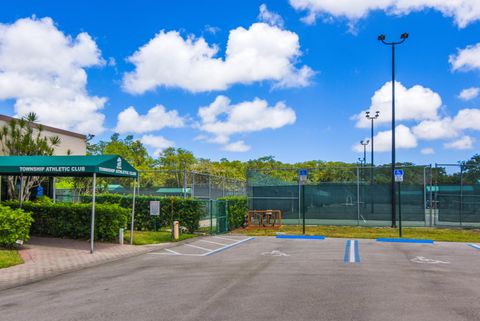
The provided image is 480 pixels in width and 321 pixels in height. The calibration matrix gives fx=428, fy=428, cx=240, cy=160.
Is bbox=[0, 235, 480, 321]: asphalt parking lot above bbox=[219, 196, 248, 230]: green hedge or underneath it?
underneath

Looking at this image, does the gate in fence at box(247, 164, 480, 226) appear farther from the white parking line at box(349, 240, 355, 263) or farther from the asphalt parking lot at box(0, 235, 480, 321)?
the asphalt parking lot at box(0, 235, 480, 321)

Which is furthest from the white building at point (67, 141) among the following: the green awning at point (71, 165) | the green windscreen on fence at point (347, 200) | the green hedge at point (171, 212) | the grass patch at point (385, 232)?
the grass patch at point (385, 232)

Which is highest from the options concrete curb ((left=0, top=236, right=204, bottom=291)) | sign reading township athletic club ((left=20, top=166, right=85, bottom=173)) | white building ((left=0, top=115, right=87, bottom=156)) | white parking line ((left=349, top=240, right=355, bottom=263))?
white building ((left=0, top=115, right=87, bottom=156))

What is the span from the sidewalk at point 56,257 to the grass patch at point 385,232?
7.28 meters

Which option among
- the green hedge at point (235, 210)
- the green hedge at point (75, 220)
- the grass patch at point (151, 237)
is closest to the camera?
the green hedge at point (75, 220)

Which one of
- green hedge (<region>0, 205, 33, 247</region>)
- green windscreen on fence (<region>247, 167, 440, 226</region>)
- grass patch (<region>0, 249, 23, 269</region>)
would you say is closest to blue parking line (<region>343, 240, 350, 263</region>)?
green windscreen on fence (<region>247, 167, 440, 226</region>)

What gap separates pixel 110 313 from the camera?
6391mm

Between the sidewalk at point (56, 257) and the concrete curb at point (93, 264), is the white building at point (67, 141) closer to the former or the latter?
the sidewalk at point (56, 257)

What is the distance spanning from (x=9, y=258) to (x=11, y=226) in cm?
146

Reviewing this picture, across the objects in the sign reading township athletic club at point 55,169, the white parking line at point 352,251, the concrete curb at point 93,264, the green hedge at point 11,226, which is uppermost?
the sign reading township athletic club at point 55,169

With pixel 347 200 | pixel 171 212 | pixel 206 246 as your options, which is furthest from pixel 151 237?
pixel 347 200

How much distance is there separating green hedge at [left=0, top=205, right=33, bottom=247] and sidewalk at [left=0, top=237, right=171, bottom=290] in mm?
479

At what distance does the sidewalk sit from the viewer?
9.30 m

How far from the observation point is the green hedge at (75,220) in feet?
48.0
